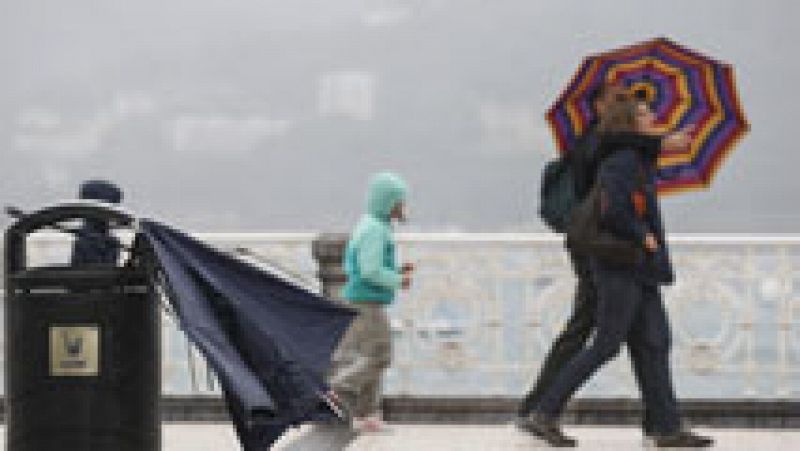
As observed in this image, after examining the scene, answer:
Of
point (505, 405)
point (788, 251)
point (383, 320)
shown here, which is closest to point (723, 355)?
point (788, 251)

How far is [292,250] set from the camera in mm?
11273

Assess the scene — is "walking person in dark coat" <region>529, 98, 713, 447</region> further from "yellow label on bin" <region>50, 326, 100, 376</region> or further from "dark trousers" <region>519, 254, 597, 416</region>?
"yellow label on bin" <region>50, 326, 100, 376</region>

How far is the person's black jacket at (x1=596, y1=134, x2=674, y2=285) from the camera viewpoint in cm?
818

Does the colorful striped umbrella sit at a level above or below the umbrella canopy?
above

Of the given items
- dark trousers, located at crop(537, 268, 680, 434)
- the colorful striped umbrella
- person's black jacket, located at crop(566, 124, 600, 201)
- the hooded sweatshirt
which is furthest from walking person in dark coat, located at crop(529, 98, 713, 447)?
the hooded sweatshirt

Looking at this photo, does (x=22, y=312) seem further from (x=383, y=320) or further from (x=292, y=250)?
(x=292, y=250)

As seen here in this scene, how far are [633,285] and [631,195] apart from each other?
0.46 meters

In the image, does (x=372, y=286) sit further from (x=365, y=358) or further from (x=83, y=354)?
(x=83, y=354)

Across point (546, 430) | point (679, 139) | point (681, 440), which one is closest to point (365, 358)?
point (546, 430)

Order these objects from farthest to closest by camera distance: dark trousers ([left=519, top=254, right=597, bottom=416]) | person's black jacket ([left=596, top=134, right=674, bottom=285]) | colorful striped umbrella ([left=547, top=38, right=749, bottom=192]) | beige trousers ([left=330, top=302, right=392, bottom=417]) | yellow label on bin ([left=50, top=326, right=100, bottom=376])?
beige trousers ([left=330, top=302, right=392, bottom=417]) < colorful striped umbrella ([left=547, top=38, right=749, bottom=192]) < dark trousers ([left=519, top=254, right=597, bottom=416]) < person's black jacket ([left=596, top=134, right=674, bottom=285]) < yellow label on bin ([left=50, top=326, right=100, bottom=376])

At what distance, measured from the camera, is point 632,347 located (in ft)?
27.9

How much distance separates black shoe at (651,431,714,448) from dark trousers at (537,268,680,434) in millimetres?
31

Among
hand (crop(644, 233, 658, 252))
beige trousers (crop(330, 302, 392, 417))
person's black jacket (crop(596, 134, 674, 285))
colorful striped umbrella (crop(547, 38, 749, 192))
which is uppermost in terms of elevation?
colorful striped umbrella (crop(547, 38, 749, 192))

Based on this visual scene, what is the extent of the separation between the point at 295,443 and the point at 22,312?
12.9ft
